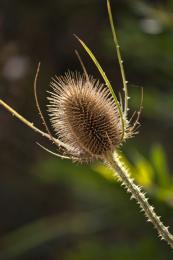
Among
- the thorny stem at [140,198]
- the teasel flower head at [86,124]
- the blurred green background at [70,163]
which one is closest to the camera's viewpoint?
the thorny stem at [140,198]

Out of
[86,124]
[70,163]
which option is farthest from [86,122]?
[70,163]

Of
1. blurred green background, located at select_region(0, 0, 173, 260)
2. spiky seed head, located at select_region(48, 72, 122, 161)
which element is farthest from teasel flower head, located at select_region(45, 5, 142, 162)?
blurred green background, located at select_region(0, 0, 173, 260)

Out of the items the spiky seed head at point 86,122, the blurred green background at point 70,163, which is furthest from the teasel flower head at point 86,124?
the blurred green background at point 70,163

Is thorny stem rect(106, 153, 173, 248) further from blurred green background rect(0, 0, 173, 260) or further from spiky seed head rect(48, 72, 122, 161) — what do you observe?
blurred green background rect(0, 0, 173, 260)

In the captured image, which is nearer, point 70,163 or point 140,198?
point 140,198

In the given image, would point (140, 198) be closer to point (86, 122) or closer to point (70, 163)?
point (86, 122)

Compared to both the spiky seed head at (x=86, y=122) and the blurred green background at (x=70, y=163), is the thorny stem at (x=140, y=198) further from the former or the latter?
the blurred green background at (x=70, y=163)
